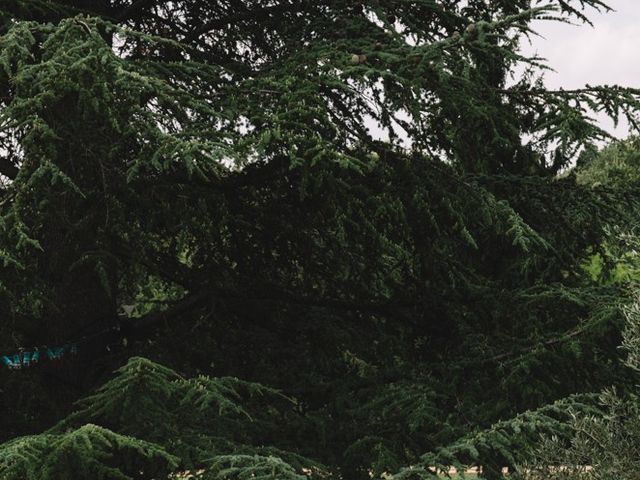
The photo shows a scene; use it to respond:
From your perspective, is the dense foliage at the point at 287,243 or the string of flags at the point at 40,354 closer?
the dense foliage at the point at 287,243

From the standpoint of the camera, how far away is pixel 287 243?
25.0 ft

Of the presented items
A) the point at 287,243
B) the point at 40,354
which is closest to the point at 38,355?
the point at 40,354

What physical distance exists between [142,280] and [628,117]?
3.55 m

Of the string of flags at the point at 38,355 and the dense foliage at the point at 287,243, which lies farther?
the string of flags at the point at 38,355

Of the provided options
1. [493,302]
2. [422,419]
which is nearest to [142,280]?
[422,419]

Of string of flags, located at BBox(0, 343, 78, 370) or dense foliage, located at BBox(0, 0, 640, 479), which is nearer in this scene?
dense foliage, located at BBox(0, 0, 640, 479)

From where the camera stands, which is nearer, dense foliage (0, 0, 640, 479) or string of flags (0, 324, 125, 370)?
dense foliage (0, 0, 640, 479)

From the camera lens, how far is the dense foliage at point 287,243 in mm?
4926

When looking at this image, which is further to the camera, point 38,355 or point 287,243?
point 287,243

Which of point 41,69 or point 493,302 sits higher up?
point 41,69

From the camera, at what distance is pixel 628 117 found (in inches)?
249

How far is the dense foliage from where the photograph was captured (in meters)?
4.93

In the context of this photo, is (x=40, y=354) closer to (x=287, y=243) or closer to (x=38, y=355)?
(x=38, y=355)

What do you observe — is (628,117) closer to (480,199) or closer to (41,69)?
(480,199)
